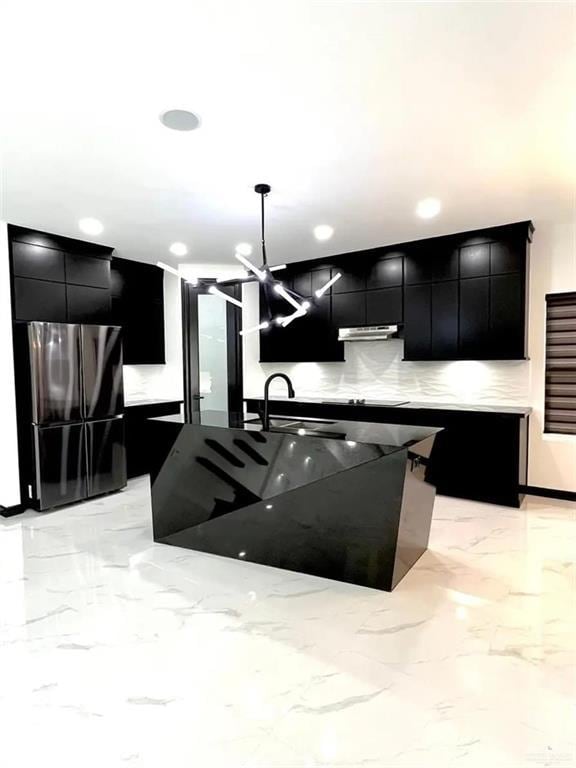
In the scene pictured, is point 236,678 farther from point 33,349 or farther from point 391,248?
point 391,248

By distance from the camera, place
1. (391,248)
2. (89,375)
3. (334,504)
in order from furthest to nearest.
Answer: (391,248) < (89,375) < (334,504)

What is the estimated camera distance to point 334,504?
282cm

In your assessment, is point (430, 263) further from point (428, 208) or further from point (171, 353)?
point (171, 353)

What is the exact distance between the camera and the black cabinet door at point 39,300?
14.0ft

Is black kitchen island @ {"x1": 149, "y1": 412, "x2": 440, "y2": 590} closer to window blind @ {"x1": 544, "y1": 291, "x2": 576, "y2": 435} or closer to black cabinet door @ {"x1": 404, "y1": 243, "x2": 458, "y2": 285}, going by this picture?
window blind @ {"x1": 544, "y1": 291, "x2": 576, "y2": 435}

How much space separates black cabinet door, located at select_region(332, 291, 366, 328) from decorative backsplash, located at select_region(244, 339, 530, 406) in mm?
351

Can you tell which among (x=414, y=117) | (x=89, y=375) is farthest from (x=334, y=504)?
(x=89, y=375)

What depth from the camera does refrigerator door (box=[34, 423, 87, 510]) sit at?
429cm

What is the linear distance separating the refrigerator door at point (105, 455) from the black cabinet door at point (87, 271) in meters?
1.52

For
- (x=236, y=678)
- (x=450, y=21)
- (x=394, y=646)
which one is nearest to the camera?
(x=450, y=21)

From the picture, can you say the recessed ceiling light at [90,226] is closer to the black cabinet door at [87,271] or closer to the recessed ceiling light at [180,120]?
the black cabinet door at [87,271]

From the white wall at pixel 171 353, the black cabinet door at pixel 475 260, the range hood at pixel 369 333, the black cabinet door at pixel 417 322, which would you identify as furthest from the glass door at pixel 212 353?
the black cabinet door at pixel 475 260

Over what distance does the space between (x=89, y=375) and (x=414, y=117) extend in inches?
150

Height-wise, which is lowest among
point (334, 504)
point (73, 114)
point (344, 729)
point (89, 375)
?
point (344, 729)
